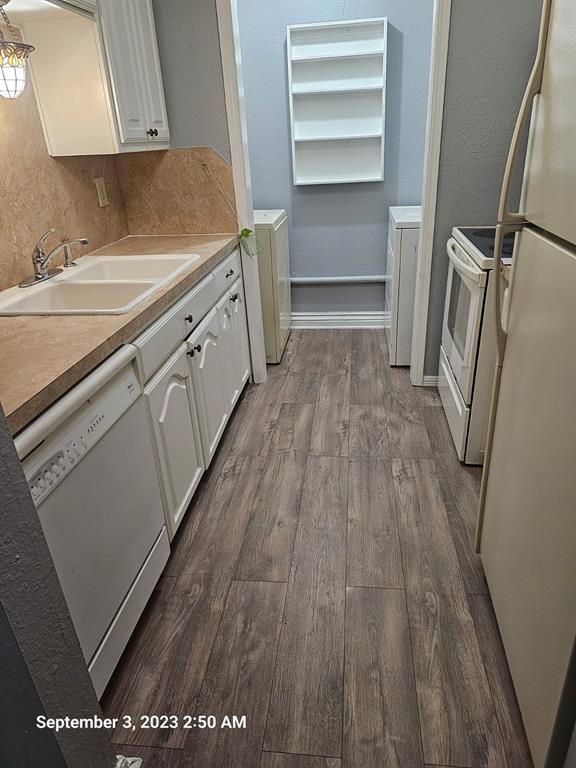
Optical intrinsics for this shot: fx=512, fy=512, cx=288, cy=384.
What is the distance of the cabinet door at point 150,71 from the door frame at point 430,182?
1322 mm

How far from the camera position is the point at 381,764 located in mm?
1237

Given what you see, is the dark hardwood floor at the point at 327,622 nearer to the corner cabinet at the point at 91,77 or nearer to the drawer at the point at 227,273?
the drawer at the point at 227,273

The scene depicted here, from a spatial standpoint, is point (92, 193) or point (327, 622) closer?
point (327, 622)

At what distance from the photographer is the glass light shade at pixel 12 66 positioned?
5.10ft

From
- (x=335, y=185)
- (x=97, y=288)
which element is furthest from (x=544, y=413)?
(x=335, y=185)

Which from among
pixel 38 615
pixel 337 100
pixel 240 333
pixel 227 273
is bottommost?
pixel 240 333

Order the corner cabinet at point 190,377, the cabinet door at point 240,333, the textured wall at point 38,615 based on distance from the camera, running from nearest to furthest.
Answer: the textured wall at point 38,615 → the corner cabinet at point 190,377 → the cabinet door at point 240,333

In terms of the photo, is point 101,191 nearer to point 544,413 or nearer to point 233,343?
point 233,343

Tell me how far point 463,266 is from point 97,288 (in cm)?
153

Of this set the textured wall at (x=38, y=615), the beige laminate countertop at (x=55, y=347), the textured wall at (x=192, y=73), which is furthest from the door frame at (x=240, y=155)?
the textured wall at (x=38, y=615)

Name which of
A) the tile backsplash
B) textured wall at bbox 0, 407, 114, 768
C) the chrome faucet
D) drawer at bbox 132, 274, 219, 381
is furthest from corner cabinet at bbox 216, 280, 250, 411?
textured wall at bbox 0, 407, 114, 768

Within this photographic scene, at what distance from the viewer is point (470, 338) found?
2.20m

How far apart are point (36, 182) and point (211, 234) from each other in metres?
0.97

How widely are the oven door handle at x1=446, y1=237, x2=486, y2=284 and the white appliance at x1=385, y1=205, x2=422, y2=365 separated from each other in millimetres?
412
